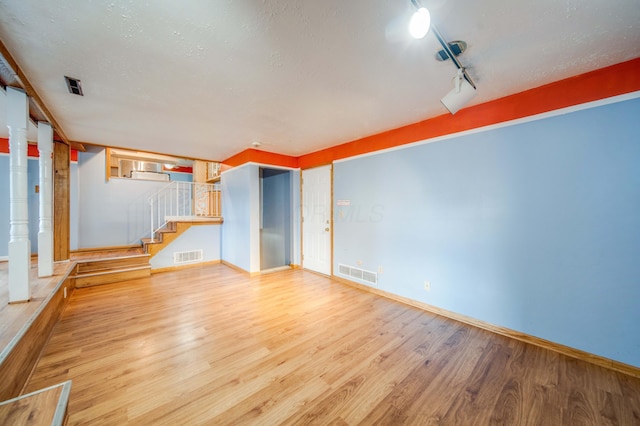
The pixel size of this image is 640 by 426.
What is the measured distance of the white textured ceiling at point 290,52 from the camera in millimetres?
1406

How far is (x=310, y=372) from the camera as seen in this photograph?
1.86 meters

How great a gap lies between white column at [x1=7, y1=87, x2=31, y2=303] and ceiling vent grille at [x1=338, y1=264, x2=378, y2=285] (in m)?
3.79

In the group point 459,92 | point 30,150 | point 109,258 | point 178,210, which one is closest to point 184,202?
point 178,210

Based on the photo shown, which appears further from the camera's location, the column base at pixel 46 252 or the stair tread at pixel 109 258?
the stair tread at pixel 109 258

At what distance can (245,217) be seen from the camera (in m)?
4.68

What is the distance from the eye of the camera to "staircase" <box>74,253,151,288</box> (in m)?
3.79

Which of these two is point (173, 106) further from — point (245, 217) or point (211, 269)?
point (211, 269)

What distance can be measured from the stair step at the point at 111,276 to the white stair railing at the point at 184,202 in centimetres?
114

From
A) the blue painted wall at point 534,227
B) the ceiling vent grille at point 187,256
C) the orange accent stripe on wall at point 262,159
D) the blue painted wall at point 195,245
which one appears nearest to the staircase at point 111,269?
the blue painted wall at point 195,245

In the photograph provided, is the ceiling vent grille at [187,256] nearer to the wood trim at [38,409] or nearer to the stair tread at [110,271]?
the stair tread at [110,271]

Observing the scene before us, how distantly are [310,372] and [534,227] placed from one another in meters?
2.52

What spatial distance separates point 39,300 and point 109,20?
2.67 meters

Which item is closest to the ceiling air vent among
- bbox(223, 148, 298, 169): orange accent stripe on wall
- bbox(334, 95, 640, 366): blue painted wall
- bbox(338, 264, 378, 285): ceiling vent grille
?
bbox(223, 148, 298, 169): orange accent stripe on wall

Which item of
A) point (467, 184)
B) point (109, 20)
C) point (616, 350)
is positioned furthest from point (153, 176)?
A: point (616, 350)
